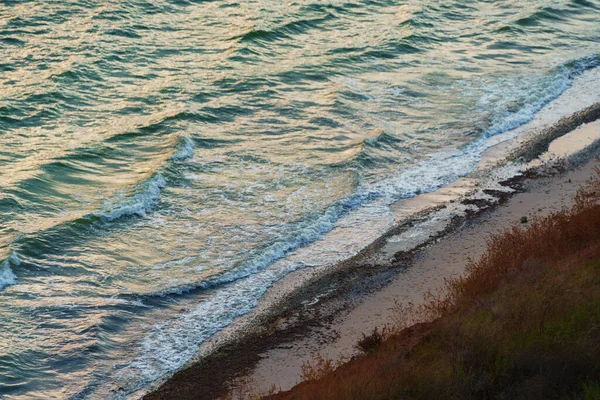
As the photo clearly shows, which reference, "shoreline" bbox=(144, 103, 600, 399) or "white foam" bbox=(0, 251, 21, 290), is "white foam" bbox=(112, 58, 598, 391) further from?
"white foam" bbox=(0, 251, 21, 290)

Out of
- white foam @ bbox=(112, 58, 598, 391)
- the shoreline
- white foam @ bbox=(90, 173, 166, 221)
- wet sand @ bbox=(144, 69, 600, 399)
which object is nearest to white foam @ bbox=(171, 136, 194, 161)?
white foam @ bbox=(90, 173, 166, 221)

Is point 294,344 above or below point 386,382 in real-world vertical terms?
below

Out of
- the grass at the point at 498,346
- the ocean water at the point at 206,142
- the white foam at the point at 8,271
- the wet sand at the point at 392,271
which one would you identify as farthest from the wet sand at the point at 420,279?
the white foam at the point at 8,271

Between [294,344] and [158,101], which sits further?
[158,101]

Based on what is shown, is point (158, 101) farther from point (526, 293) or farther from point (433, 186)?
point (526, 293)

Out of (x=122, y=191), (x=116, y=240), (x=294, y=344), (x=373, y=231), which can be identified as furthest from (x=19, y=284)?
(x=373, y=231)

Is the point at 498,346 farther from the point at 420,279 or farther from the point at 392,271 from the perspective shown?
the point at 392,271

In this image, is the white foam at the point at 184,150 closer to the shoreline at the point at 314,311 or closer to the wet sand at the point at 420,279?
the shoreline at the point at 314,311
